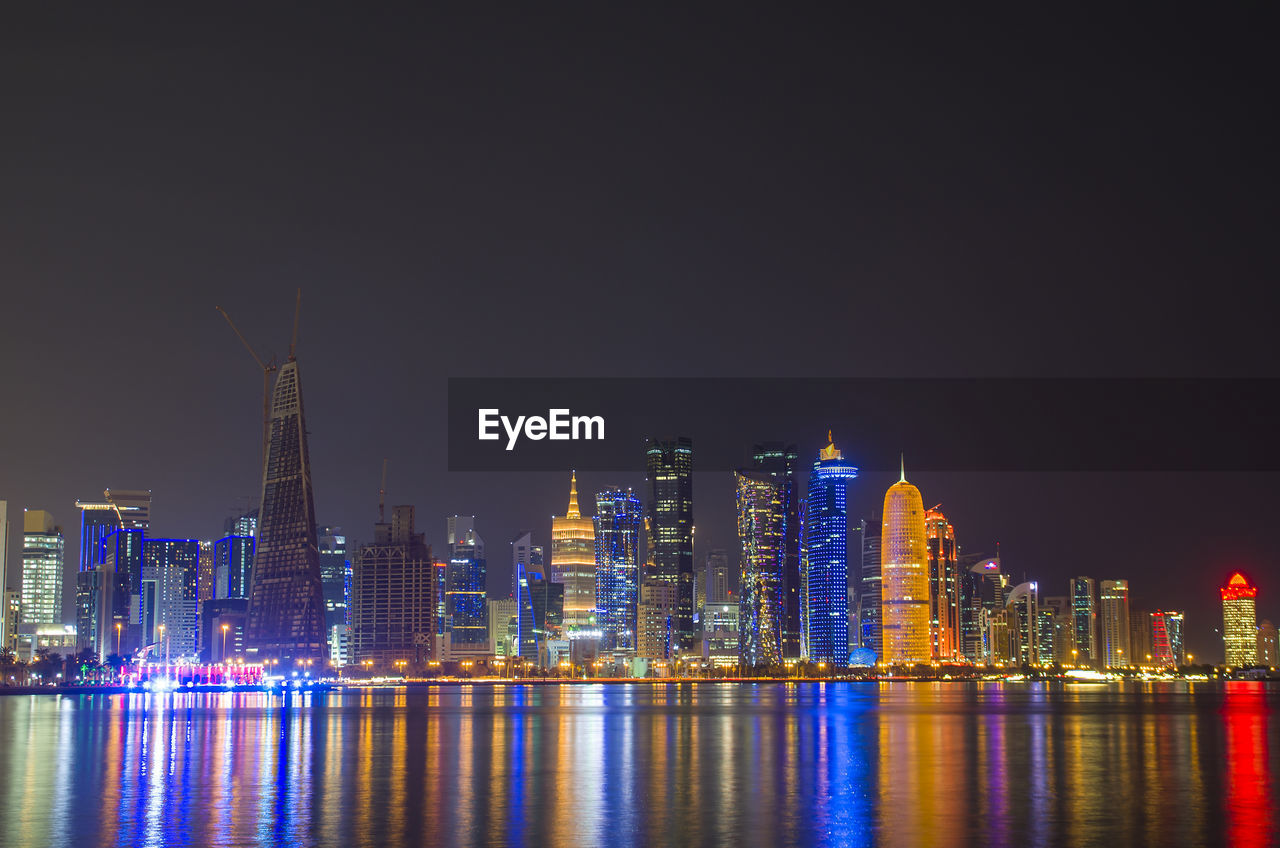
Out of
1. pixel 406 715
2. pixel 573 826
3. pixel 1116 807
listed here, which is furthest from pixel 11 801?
pixel 406 715

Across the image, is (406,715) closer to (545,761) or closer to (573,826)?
(545,761)

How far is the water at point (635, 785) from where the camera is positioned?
105 ft

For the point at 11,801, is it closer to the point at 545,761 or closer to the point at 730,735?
the point at 545,761

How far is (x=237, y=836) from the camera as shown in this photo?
30.6 metres

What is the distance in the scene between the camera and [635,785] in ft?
143

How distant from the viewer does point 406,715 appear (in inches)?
4205

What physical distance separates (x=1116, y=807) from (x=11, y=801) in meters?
31.3

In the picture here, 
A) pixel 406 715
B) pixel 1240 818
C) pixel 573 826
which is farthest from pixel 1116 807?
pixel 406 715

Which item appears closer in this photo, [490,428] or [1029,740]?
[490,428]

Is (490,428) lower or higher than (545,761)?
higher

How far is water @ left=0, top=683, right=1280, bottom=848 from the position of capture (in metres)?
31.9

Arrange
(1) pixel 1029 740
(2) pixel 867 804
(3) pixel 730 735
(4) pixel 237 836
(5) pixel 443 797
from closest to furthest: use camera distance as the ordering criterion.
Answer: (4) pixel 237 836, (2) pixel 867 804, (5) pixel 443 797, (1) pixel 1029 740, (3) pixel 730 735

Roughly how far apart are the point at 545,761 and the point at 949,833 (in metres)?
25.5

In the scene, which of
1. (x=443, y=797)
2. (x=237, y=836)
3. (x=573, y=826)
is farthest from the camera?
(x=443, y=797)
